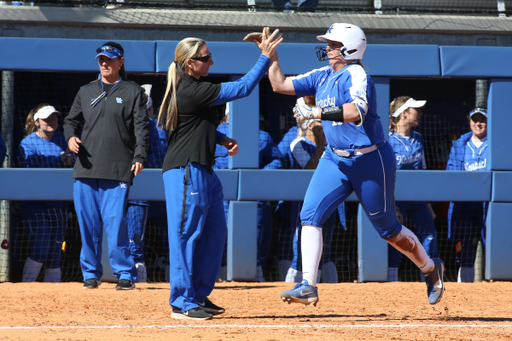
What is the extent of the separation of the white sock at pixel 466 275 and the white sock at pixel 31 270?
472cm

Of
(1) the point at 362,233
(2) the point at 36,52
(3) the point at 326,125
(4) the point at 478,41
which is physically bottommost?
(1) the point at 362,233

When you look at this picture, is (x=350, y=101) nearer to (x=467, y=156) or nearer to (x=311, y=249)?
(x=311, y=249)

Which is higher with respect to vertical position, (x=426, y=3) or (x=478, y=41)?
(x=426, y=3)

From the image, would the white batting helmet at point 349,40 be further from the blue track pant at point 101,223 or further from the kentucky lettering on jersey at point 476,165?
the kentucky lettering on jersey at point 476,165

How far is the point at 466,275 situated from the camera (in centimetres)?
731

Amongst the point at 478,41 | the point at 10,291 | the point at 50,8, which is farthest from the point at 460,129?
the point at 10,291

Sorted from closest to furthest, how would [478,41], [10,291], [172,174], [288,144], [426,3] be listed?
[172,174] → [10,291] → [288,144] → [478,41] → [426,3]

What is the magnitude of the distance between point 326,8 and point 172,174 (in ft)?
14.0

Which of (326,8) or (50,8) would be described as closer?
(50,8)

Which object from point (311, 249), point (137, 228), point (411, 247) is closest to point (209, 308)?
point (311, 249)

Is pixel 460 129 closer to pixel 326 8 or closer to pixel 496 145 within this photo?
pixel 496 145

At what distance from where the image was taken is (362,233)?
699 cm

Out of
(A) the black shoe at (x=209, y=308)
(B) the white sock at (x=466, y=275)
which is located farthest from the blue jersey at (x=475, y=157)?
(A) the black shoe at (x=209, y=308)

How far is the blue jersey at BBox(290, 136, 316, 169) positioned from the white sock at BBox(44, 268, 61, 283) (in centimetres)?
285
